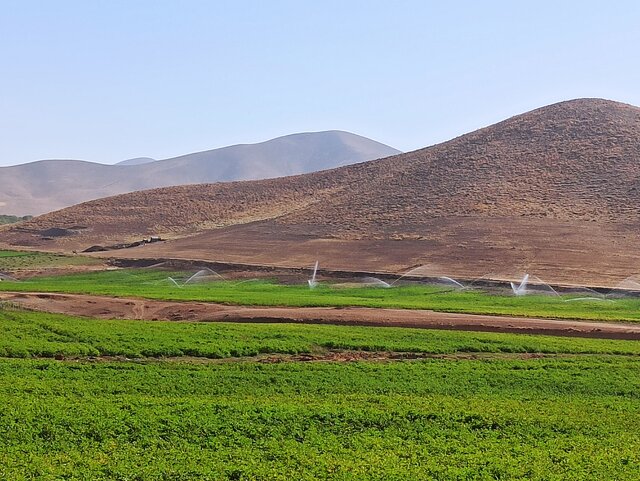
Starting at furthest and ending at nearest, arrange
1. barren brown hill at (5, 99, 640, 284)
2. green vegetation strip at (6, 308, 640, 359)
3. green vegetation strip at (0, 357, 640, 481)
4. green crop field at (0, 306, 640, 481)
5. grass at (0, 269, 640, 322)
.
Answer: barren brown hill at (5, 99, 640, 284), grass at (0, 269, 640, 322), green vegetation strip at (6, 308, 640, 359), green crop field at (0, 306, 640, 481), green vegetation strip at (0, 357, 640, 481)

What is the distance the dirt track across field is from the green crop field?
17.2ft

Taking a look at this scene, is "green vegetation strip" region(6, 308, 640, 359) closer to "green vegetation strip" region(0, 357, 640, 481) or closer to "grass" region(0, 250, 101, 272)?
"green vegetation strip" region(0, 357, 640, 481)

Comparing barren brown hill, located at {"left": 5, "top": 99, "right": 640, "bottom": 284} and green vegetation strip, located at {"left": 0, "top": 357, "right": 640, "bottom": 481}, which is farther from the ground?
barren brown hill, located at {"left": 5, "top": 99, "right": 640, "bottom": 284}

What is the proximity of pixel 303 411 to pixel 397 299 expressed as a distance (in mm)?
29337

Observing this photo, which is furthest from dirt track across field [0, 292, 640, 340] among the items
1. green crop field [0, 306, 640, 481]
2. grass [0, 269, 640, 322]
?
green crop field [0, 306, 640, 481]

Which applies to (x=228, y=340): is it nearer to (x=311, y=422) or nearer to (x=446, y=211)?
(x=311, y=422)

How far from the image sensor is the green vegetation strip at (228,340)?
2616 centimetres

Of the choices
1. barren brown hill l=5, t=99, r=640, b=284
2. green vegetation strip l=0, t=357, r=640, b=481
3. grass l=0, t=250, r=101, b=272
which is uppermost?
barren brown hill l=5, t=99, r=640, b=284

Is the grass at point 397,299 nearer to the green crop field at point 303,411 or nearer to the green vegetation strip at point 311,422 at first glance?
the green crop field at point 303,411

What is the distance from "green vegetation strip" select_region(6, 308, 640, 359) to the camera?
85.8ft

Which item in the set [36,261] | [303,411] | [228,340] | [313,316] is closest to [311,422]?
[303,411]

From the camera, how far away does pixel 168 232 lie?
108812mm

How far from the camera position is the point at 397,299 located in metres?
47.2

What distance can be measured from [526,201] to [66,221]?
70.7 m
